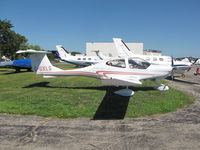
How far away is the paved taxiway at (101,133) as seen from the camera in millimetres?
3926

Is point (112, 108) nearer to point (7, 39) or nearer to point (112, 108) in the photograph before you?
point (112, 108)

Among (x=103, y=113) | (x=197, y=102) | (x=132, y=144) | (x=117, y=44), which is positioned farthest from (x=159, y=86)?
(x=117, y=44)

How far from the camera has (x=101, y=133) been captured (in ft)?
14.9

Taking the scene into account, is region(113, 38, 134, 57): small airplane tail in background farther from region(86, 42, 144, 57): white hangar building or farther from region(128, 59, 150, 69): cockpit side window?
region(86, 42, 144, 57): white hangar building

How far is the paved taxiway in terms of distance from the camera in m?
3.93

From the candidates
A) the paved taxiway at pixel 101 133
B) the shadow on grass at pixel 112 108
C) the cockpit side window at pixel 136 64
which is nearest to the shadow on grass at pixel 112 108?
the shadow on grass at pixel 112 108

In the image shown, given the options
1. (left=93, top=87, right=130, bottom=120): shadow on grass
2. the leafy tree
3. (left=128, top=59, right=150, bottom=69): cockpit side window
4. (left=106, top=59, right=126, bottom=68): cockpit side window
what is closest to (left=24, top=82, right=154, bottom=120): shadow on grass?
(left=93, top=87, right=130, bottom=120): shadow on grass

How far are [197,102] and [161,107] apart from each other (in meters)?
2.34

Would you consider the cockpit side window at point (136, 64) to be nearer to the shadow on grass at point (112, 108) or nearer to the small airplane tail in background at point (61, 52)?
the shadow on grass at point (112, 108)

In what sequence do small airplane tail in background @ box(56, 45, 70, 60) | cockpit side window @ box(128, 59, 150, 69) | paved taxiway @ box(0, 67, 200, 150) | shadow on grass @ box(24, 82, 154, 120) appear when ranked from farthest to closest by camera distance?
small airplane tail in background @ box(56, 45, 70, 60) → cockpit side window @ box(128, 59, 150, 69) → shadow on grass @ box(24, 82, 154, 120) → paved taxiway @ box(0, 67, 200, 150)

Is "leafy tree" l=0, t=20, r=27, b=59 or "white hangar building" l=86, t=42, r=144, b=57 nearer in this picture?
"leafy tree" l=0, t=20, r=27, b=59

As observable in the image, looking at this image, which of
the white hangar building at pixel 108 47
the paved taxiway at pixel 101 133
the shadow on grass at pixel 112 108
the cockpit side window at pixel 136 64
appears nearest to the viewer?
the paved taxiway at pixel 101 133

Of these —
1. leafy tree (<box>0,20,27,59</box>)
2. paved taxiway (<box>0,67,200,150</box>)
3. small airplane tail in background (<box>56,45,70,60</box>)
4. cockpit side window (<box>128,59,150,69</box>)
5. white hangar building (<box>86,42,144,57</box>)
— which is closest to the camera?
paved taxiway (<box>0,67,200,150</box>)

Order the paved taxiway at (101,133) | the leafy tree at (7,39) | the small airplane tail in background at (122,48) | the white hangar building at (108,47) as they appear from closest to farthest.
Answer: the paved taxiway at (101,133)
the small airplane tail in background at (122,48)
the leafy tree at (7,39)
the white hangar building at (108,47)
